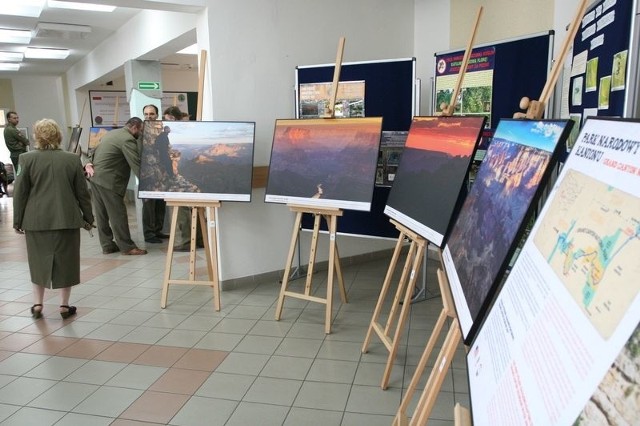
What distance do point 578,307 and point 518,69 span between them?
3.16 metres

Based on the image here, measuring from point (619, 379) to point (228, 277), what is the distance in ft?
13.5

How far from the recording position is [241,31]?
4.28 meters

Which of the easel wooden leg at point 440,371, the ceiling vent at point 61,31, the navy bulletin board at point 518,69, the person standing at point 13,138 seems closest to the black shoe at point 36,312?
the easel wooden leg at point 440,371

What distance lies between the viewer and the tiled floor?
2.56 metres

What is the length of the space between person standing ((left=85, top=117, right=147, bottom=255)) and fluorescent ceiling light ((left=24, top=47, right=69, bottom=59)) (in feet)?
16.4

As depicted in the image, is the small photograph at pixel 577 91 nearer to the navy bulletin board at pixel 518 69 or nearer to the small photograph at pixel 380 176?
the navy bulletin board at pixel 518 69

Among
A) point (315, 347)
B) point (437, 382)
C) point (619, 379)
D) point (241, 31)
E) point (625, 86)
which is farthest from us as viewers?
point (241, 31)

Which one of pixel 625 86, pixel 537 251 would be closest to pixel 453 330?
pixel 537 251

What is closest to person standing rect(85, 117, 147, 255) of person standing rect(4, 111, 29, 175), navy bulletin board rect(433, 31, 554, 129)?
navy bulletin board rect(433, 31, 554, 129)

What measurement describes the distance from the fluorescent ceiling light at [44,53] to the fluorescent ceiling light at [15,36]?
864mm

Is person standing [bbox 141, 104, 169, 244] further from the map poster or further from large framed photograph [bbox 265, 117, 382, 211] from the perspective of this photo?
the map poster

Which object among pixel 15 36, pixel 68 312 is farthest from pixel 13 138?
pixel 68 312

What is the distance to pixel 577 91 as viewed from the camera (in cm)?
253

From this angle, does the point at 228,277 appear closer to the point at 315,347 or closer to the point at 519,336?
the point at 315,347
